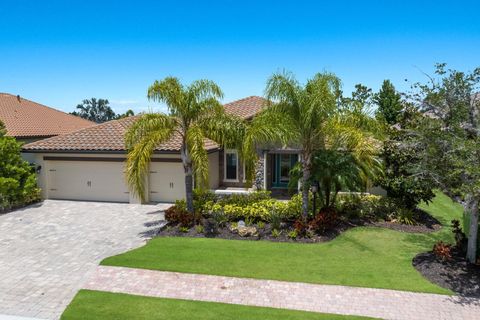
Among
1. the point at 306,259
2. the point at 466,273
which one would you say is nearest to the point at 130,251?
the point at 306,259

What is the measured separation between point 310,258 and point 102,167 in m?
12.5

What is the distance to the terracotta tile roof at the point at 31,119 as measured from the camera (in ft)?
79.2

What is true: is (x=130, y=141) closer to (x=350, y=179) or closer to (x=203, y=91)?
(x=203, y=91)

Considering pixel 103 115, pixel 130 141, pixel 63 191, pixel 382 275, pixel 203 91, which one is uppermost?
pixel 103 115

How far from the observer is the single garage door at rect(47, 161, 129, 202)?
1875 cm

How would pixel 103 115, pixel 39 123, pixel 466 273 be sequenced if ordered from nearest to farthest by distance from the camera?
pixel 466 273, pixel 39 123, pixel 103 115

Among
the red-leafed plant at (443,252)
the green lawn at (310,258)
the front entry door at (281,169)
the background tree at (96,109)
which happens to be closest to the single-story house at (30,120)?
the front entry door at (281,169)

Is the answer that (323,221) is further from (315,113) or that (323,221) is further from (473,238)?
(473,238)

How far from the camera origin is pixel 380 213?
1480 cm

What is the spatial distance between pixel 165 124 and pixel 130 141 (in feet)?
4.67

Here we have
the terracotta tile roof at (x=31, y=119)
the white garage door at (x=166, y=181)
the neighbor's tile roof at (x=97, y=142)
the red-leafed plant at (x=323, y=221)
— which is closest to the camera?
the red-leafed plant at (x=323, y=221)

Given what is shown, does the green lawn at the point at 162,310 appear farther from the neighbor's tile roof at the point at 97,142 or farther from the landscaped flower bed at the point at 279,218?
the neighbor's tile roof at the point at 97,142

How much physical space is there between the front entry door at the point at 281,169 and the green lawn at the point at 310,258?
8.42 m

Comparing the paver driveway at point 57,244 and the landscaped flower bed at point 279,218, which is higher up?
the landscaped flower bed at point 279,218
